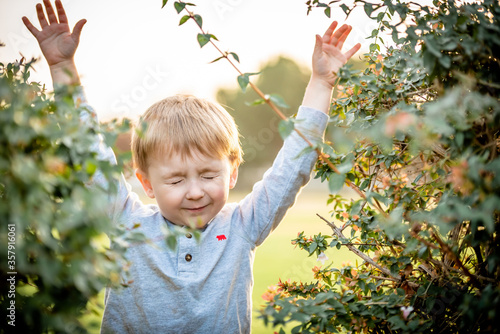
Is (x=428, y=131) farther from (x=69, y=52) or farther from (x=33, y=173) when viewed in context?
(x=69, y=52)

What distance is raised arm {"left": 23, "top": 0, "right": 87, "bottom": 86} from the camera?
1.77m

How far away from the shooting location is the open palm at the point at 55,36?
1767 mm

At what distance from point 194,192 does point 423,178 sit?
0.92 m

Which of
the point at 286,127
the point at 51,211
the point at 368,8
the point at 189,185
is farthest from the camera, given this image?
the point at 189,185

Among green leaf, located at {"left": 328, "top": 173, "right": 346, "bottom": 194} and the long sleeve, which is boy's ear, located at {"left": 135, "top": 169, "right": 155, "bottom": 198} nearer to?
the long sleeve

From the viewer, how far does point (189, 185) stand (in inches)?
71.1

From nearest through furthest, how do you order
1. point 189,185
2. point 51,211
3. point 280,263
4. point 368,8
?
point 51,211 → point 368,8 → point 189,185 → point 280,263

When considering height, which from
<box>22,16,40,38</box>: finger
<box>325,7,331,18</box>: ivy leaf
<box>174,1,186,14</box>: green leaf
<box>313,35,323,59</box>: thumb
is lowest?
<box>174,1,186,14</box>: green leaf

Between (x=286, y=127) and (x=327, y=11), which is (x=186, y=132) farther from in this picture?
(x=286, y=127)

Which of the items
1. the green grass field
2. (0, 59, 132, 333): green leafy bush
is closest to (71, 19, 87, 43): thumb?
(0, 59, 132, 333): green leafy bush

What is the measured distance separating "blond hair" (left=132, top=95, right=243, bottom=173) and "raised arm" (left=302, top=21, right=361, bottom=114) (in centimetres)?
43

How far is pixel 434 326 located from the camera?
1459 millimetres

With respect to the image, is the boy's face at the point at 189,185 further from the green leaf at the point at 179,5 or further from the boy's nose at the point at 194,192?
the green leaf at the point at 179,5

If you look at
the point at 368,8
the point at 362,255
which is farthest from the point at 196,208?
the point at 368,8
